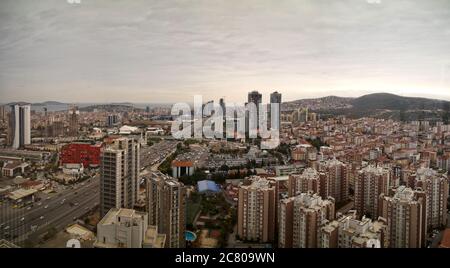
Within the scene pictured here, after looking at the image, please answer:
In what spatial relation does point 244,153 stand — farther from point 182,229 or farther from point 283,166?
point 182,229

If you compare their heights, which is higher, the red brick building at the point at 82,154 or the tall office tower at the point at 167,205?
the red brick building at the point at 82,154

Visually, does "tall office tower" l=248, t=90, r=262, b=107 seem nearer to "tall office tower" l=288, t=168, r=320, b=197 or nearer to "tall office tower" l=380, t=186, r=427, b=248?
"tall office tower" l=288, t=168, r=320, b=197

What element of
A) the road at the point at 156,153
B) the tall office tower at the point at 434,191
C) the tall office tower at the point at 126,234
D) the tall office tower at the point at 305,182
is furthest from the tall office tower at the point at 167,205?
the tall office tower at the point at 434,191

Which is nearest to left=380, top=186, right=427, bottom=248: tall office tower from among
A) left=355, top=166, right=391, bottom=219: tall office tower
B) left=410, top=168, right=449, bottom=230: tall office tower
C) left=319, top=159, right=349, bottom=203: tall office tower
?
left=410, top=168, right=449, bottom=230: tall office tower

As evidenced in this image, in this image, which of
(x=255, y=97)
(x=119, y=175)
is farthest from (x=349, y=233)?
Answer: (x=119, y=175)

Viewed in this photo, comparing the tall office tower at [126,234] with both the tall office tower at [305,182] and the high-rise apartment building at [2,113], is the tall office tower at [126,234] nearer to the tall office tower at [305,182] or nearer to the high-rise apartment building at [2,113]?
the high-rise apartment building at [2,113]

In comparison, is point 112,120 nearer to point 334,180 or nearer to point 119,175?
point 119,175

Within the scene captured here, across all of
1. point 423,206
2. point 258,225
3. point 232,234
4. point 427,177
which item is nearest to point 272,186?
point 258,225
